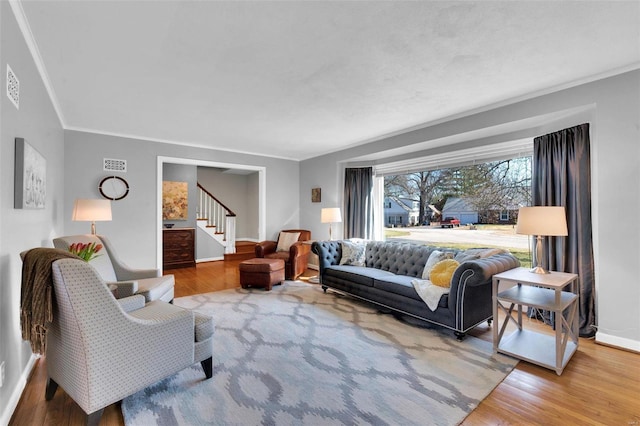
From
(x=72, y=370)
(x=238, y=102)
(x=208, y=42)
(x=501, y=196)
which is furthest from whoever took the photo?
(x=501, y=196)

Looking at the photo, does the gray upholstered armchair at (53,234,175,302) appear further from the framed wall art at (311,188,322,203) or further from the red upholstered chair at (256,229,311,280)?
the framed wall art at (311,188,322,203)

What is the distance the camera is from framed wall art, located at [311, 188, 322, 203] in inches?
247

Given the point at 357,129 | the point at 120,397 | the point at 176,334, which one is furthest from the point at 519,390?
the point at 357,129

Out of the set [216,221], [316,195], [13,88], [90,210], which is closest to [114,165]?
[90,210]

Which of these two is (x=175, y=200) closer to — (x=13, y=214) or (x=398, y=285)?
(x=13, y=214)

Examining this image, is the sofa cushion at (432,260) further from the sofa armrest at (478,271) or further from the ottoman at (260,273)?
the ottoman at (260,273)

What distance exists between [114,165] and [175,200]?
7.75 ft

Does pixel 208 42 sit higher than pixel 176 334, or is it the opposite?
pixel 208 42

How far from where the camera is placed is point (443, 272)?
125 inches

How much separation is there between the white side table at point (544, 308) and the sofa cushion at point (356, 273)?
4.60 feet

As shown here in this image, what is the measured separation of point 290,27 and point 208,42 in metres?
0.64

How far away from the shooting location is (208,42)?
220 centimetres

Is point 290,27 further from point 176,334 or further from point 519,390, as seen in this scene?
point 519,390

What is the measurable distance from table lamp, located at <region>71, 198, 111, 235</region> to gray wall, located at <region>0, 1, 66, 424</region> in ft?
3.18
